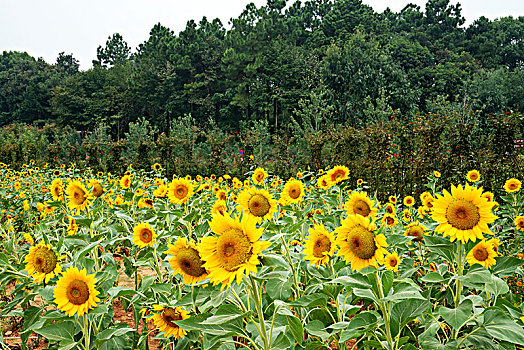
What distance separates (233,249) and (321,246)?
20.9 inches

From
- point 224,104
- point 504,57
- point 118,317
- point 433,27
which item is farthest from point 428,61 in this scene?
point 118,317

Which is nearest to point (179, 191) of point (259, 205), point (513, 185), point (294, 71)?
point (259, 205)

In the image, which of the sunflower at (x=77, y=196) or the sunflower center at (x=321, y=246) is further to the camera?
the sunflower at (x=77, y=196)

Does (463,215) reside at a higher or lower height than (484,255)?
higher

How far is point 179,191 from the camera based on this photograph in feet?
7.79

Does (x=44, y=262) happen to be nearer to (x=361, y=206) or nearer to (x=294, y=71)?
(x=361, y=206)

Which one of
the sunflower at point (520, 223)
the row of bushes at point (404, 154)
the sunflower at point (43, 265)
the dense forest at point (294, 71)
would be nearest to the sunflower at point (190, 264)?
the sunflower at point (43, 265)

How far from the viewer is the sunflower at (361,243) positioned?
1.11 m

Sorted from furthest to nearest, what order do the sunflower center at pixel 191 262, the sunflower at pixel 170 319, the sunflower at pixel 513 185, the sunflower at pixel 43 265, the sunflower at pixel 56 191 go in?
the sunflower at pixel 513 185, the sunflower at pixel 56 191, the sunflower at pixel 43 265, the sunflower at pixel 170 319, the sunflower center at pixel 191 262

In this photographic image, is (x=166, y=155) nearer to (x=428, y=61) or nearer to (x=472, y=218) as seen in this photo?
(x=472, y=218)

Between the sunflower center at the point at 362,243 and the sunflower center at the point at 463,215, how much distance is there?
10.7 inches

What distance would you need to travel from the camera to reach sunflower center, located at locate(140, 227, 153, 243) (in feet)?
6.08

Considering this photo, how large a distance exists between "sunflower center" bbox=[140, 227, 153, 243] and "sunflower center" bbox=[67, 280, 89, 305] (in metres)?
0.56

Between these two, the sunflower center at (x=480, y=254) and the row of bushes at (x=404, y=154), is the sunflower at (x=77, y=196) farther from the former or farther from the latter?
the row of bushes at (x=404, y=154)
